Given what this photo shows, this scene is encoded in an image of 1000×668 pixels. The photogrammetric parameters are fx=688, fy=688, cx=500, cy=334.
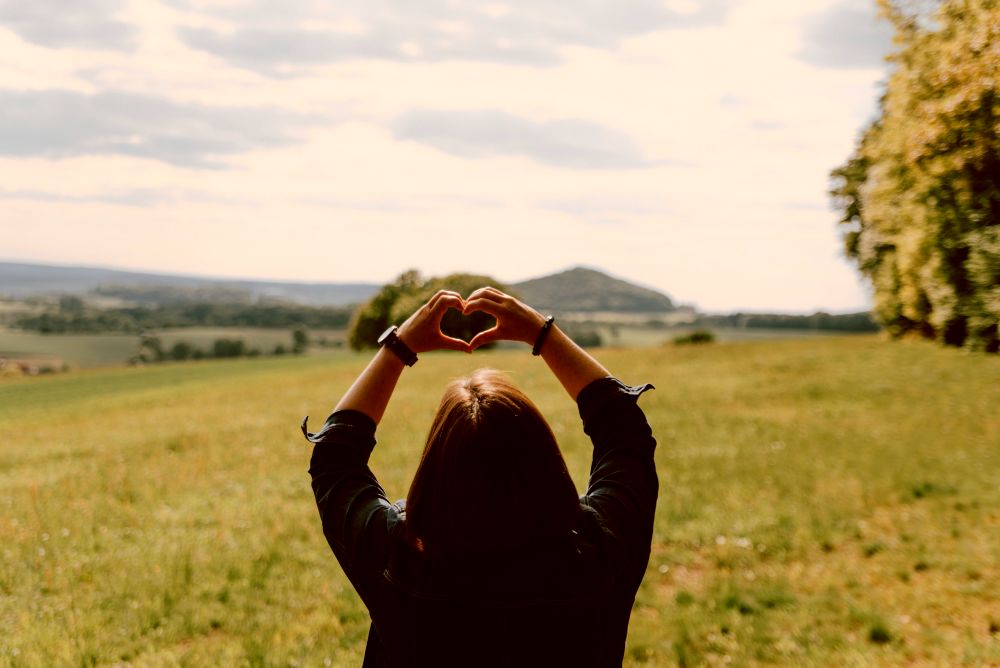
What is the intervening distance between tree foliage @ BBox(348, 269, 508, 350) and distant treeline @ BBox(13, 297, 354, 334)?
4056cm

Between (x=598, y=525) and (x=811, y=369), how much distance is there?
101 ft

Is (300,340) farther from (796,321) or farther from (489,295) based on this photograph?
(489,295)

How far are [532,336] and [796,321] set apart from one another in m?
75.5

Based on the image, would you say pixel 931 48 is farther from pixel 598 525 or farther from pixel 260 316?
pixel 260 316

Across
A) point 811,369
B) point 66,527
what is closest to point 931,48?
point 66,527

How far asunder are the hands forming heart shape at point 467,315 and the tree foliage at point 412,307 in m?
0.23

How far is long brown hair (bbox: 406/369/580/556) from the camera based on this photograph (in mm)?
1721

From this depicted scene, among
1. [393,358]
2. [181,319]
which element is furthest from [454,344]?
[181,319]

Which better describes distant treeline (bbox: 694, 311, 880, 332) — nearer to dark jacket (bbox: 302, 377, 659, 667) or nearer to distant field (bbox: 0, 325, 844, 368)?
distant field (bbox: 0, 325, 844, 368)

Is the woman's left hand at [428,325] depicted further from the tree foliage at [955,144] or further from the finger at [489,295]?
the tree foliage at [955,144]

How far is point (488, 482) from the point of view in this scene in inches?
67.9

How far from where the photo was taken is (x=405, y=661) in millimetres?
1925

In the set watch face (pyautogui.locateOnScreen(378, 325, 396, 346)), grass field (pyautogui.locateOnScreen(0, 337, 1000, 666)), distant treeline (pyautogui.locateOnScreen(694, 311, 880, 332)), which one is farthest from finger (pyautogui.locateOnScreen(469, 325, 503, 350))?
distant treeline (pyautogui.locateOnScreen(694, 311, 880, 332))

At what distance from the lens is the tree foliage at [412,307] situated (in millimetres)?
3039
